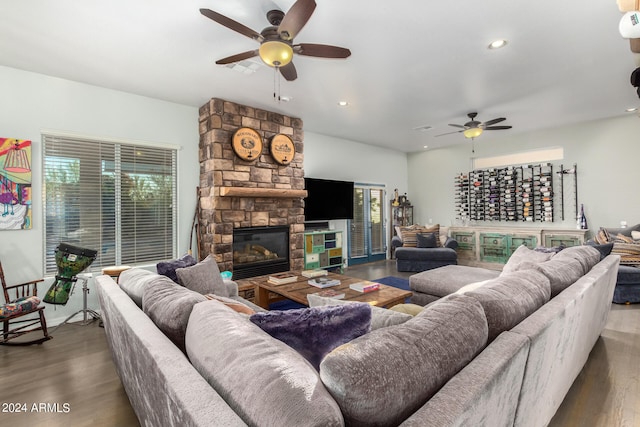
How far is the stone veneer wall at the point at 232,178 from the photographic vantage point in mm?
4133

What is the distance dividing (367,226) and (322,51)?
16.7ft

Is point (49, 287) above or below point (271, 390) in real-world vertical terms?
below

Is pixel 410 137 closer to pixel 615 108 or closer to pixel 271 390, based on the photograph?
pixel 615 108

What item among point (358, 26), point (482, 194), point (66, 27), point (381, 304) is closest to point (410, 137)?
point (482, 194)

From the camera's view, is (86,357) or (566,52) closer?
(86,357)

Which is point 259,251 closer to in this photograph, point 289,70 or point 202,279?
point 202,279

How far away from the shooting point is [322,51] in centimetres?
232

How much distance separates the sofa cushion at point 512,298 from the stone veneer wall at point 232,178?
3.44 m

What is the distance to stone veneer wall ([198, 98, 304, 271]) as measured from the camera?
413cm

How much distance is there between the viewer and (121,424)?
180 centimetres

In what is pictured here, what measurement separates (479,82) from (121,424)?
451 centimetres

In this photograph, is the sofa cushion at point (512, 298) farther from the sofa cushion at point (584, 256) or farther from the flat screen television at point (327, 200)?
the flat screen television at point (327, 200)

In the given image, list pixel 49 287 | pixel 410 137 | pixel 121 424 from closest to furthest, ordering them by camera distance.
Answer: pixel 121 424
pixel 49 287
pixel 410 137

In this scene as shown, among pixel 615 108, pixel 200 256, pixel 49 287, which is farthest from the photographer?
pixel 615 108
